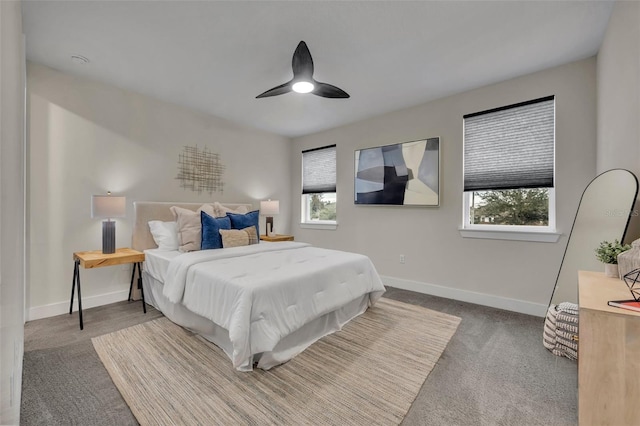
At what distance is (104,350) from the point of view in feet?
7.10

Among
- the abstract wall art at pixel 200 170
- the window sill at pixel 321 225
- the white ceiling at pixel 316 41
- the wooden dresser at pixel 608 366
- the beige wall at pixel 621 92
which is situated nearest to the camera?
the wooden dresser at pixel 608 366

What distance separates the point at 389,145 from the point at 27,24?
3.85 metres

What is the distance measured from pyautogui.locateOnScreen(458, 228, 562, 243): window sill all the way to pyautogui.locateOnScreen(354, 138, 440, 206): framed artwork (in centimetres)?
54

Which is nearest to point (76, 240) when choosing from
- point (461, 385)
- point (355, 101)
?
point (355, 101)

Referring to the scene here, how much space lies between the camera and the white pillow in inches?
128

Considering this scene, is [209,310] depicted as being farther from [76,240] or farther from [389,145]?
[389,145]

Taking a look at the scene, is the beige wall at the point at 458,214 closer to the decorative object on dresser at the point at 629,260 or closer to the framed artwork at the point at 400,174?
the framed artwork at the point at 400,174

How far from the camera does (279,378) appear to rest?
1839mm

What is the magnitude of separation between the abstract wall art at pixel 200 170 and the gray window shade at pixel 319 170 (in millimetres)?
1580

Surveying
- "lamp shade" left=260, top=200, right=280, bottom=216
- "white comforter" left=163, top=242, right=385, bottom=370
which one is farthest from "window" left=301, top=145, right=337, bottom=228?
"white comforter" left=163, top=242, right=385, bottom=370

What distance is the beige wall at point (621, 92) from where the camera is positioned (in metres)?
1.71

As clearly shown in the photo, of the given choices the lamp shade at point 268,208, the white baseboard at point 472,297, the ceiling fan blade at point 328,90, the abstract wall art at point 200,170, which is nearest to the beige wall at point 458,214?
the white baseboard at point 472,297

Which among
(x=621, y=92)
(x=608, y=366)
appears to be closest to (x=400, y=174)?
(x=621, y=92)

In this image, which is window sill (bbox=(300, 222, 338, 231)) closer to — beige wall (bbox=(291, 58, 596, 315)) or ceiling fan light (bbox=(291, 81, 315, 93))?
beige wall (bbox=(291, 58, 596, 315))
